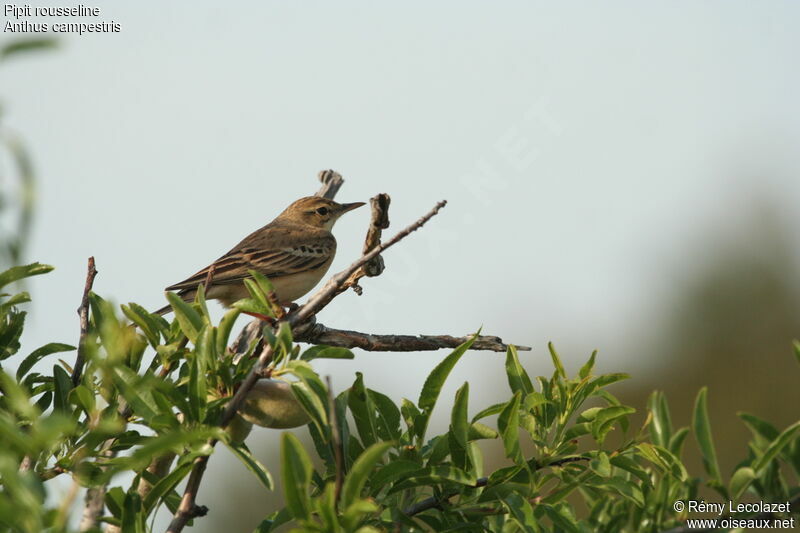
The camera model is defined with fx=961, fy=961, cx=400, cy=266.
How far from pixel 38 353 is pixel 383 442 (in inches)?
71.9

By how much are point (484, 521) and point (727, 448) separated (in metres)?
18.0

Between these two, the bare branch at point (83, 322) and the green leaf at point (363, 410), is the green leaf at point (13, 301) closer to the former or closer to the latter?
the bare branch at point (83, 322)

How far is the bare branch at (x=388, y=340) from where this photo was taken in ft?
16.5

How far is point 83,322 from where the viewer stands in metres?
4.26

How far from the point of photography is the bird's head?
12531 mm

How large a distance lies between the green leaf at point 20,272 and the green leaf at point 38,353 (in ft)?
2.33

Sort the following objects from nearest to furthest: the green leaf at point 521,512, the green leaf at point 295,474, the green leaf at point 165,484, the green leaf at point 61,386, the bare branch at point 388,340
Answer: the green leaf at point 295,474 → the green leaf at point 165,484 → the green leaf at point 521,512 → the green leaf at point 61,386 → the bare branch at point 388,340

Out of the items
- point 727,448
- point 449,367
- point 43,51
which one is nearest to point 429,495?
point 449,367

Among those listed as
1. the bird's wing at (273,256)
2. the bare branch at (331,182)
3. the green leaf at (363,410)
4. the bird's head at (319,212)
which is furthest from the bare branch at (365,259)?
the bird's head at (319,212)

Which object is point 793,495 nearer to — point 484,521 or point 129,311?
point 484,521

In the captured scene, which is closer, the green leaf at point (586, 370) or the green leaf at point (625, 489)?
the green leaf at point (625, 489)

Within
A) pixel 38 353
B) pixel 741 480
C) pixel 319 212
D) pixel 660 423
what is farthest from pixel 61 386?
pixel 319 212

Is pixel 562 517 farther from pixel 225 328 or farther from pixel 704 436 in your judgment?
pixel 225 328

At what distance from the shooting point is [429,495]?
3736 millimetres
